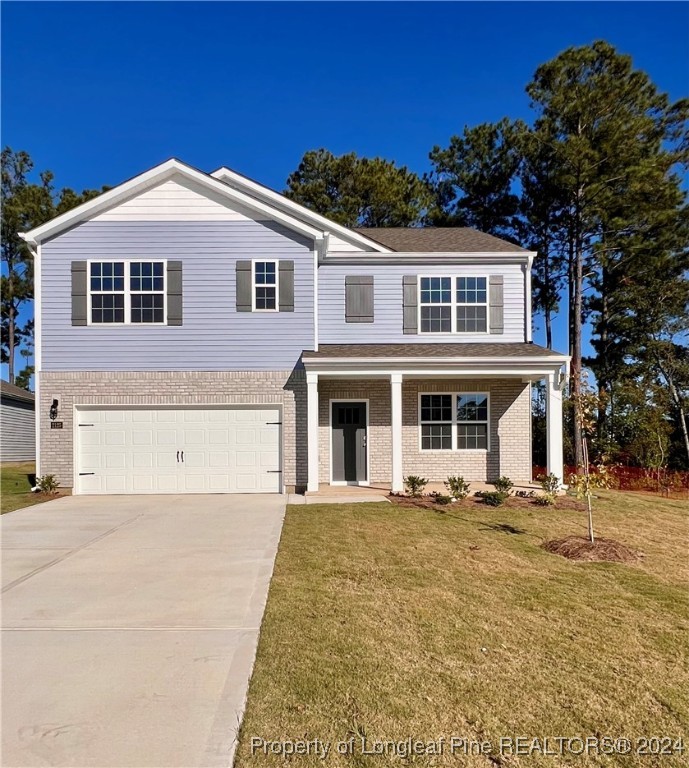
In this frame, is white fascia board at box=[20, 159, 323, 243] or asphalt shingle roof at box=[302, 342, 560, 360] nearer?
white fascia board at box=[20, 159, 323, 243]

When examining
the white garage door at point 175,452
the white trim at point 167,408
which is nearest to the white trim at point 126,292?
the white trim at point 167,408

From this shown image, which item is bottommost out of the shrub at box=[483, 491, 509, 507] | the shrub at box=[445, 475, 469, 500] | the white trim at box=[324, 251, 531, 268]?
the shrub at box=[483, 491, 509, 507]

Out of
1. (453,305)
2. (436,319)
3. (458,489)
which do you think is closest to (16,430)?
(436,319)

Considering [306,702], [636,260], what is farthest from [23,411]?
[636,260]

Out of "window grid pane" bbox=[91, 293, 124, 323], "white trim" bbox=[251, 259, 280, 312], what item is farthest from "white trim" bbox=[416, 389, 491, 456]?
"window grid pane" bbox=[91, 293, 124, 323]

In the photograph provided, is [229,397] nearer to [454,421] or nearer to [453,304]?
[454,421]

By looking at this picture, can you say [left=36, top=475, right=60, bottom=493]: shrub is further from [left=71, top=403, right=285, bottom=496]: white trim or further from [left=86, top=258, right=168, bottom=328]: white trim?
[left=86, top=258, right=168, bottom=328]: white trim

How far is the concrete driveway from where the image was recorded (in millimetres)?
2797

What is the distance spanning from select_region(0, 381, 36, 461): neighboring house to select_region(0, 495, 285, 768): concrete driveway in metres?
16.5

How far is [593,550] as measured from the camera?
21.7 feet

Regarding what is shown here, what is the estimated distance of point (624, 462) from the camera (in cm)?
1727

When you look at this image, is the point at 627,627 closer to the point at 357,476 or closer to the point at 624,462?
the point at 357,476

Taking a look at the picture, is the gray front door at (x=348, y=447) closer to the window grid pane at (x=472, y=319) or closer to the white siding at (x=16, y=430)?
the window grid pane at (x=472, y=319)

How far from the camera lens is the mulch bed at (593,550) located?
642 cm
